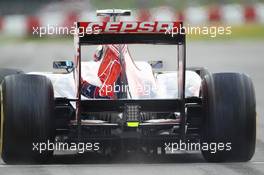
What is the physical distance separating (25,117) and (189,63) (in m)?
22.1

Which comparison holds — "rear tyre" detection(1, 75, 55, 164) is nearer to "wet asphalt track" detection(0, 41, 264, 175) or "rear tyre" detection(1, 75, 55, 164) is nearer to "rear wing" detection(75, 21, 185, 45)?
"wet asphalt track" detection(0, 41, 264, 175)

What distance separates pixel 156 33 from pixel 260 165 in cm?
175

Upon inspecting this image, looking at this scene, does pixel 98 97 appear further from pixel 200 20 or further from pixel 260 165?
pixel 200 20

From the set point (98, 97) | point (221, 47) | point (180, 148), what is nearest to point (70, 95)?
point (98, 97)

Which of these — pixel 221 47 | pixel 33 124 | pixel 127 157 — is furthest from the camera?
pixel 221 47

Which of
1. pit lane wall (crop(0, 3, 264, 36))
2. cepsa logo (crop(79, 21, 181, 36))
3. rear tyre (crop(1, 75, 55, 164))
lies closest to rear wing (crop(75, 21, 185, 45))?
cepsa logo (crop(79, 21, 181, 36))

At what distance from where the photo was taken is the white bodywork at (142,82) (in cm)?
1350

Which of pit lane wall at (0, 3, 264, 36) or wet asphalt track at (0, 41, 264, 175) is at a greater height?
pit lane wall at (0, 3, 264, 36)

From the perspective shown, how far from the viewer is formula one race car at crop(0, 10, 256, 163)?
12.8 m

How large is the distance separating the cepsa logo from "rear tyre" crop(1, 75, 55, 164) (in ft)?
2.37

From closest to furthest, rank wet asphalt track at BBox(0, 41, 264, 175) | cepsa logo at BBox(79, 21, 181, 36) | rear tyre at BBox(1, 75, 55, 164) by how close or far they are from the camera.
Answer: wet asphalt track at BBox(0, 41, 264, 175)
rear tyre at BBox(1, 75, 55, 164)
cepsa logo at BBox(79, 21, 181, 36)

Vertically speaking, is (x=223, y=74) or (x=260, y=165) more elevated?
(x=223, y=74)

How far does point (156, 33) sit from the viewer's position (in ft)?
43.0

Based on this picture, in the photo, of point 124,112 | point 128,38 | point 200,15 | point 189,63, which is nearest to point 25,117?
point 124,112
